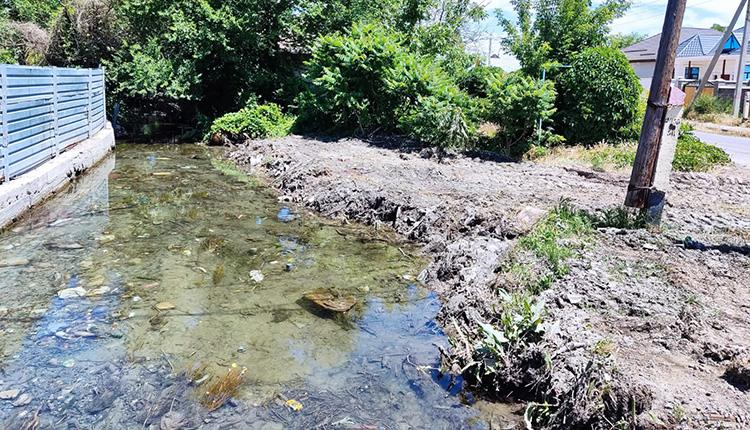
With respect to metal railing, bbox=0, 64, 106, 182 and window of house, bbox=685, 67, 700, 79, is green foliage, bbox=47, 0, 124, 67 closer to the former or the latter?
metal railing, bbox=0, 64, 106, 182

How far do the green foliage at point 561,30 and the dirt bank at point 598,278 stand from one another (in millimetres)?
5548

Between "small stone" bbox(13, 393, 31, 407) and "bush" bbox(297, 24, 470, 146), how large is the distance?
33.3 feet

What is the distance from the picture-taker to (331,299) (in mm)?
5410

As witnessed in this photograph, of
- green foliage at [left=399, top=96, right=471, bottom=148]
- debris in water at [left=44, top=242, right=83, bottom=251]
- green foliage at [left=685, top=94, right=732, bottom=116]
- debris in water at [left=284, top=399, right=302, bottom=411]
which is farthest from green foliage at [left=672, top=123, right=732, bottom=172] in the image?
green foliage at [left=685, top=94, right=732, bottom=116]

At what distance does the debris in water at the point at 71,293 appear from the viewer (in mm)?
5153

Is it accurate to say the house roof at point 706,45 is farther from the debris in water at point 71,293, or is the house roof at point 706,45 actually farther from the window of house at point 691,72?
the debris in water at point 71,293

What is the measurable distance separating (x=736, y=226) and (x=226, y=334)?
609 cm

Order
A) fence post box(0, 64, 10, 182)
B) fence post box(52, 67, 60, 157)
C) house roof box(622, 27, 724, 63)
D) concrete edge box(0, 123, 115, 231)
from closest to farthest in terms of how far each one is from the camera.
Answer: concrete edge box(0, 123, 115, 231), fence post box(0, 64, 10, 182), fence post box(52, 67, 60, 157), house roof box(622, 27, 724, 63)

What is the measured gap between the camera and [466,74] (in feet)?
68.3

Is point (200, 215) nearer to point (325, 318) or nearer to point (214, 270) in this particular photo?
point (214, 270)

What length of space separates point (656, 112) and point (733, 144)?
12509 mm

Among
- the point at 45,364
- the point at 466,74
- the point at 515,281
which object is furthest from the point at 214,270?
the point at 466,74

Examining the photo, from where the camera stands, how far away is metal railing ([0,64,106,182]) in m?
7.47

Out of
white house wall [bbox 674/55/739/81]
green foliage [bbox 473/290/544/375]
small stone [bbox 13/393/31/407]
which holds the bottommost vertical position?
small stone [bbox 13/393/31/407]
